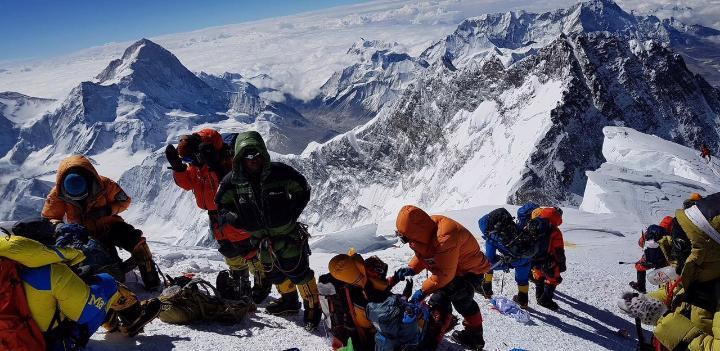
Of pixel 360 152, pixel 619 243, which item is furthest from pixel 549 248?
pixel 360 152

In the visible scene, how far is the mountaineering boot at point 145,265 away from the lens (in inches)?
314

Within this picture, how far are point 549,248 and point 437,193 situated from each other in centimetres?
8743

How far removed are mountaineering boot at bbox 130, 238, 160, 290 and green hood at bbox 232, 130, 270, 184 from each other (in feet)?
8.89

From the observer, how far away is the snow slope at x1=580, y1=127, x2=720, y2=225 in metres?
24.8

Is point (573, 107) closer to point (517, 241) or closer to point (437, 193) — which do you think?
point (437, 193)

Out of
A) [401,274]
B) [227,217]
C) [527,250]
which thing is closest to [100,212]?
[227,217]

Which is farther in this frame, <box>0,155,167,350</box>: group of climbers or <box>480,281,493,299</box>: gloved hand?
<box>480,281,493,299</box>: gloved hand

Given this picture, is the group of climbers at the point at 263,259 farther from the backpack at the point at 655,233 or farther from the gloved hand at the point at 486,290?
the backpack at the point at 655,233

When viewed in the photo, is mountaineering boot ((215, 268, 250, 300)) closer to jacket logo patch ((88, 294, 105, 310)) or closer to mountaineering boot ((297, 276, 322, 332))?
mountaineering boot ((297, 276, 322, 332))

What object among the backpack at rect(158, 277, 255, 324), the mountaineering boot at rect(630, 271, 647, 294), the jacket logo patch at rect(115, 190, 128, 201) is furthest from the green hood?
the mountaineering boot at rect(630, 271, 647, 294)

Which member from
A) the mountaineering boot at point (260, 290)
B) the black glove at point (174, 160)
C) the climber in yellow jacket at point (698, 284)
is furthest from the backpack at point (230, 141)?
the climber in yellow jacket at point (698, 284)

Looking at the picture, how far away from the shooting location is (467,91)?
114m

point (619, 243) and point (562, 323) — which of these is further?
point (619, 243)

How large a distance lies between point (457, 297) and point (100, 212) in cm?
598
